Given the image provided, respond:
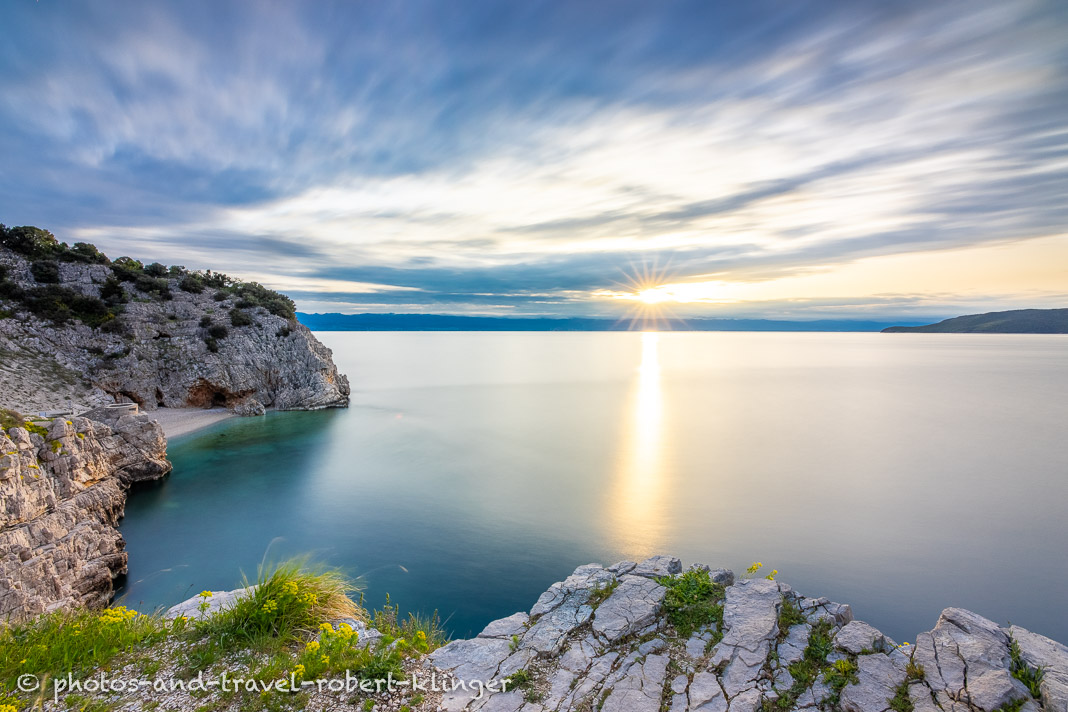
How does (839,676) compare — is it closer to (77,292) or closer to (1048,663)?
(1048,663)

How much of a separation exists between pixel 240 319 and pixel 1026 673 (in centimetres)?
5184

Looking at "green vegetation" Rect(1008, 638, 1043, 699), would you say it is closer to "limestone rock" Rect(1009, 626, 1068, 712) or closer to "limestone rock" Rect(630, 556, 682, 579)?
"limestone rock" Rect(1009, 626, 1068, 712)

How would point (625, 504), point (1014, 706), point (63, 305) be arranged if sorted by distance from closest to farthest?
point (1014, 706) < point (625, 504) < point (63, 305)

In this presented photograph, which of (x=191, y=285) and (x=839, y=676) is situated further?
(x=191, y=285)

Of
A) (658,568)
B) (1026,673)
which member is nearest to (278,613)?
(658,568)

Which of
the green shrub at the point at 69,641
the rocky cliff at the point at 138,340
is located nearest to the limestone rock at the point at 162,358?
the rocky cliff at the point at 138,340

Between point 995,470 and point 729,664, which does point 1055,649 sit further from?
point 995,470

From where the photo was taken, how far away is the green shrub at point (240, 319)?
142 feet

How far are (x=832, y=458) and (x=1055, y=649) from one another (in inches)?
1051

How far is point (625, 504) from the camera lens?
21.7 m

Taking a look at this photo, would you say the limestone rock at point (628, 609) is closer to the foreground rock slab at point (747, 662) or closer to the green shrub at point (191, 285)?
the foreground rock slab at point (747, 662)

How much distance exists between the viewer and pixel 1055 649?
238 inches

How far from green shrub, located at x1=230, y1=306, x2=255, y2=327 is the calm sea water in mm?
10046

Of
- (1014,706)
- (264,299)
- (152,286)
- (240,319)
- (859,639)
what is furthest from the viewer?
(264,299)
